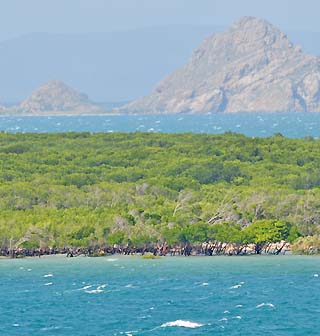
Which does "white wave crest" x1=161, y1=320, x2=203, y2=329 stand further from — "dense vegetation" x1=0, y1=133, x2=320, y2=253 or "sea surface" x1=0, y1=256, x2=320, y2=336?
"dense vegetation" x1=0, y1=133, x2=320, y2=253

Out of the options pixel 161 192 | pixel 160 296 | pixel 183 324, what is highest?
pixel 161 192

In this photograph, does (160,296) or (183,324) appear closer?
(183,324)

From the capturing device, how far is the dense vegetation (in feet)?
374

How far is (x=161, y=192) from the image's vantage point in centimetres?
13288

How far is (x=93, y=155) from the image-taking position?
165 meters

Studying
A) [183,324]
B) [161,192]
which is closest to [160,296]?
[183,324]

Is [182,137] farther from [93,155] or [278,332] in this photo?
[278,332]

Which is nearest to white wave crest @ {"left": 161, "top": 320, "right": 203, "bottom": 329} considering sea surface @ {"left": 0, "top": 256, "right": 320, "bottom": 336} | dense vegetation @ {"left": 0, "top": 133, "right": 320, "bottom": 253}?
sea surface @ {"left": 0, "top": 256, "right": 320, "bottom": 336}

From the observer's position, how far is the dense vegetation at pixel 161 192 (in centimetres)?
11406

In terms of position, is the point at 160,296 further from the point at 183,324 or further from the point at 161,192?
the point at 161,192

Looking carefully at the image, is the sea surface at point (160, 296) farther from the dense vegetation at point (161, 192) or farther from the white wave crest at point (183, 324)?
the dense vegetation at point (161, 192)

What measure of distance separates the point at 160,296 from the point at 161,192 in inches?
1567

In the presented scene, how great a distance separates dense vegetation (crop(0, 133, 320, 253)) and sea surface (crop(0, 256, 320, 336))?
3.34 meters

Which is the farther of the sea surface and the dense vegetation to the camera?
the dense vegetation
